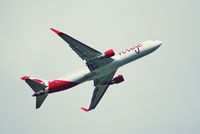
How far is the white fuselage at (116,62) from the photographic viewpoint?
110 metres

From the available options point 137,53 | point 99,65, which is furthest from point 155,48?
point 99,65

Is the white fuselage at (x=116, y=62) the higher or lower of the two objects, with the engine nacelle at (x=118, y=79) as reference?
higher

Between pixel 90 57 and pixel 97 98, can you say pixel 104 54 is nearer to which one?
pixel 90 57

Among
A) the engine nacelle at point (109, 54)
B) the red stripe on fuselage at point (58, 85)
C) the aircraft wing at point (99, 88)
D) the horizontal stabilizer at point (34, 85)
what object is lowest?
the aircraft wing at point (99, 88)

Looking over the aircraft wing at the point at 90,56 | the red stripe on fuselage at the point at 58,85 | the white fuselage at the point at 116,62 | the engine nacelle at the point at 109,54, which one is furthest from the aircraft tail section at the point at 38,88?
the engine nacelle at the point at 109,54

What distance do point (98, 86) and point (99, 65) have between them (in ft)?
38.1

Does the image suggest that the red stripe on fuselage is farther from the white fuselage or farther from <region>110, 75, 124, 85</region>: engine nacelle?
<region>110, 75, 124, 85</region>: engine nacelle

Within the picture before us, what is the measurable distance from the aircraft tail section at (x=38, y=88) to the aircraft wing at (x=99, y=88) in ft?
44.8

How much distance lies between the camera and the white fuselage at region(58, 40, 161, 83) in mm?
109750

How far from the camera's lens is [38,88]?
357 ft

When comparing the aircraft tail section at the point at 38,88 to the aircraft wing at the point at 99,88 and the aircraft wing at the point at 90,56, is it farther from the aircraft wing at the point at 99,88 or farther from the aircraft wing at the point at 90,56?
the aircraft wing at the point at 99,88

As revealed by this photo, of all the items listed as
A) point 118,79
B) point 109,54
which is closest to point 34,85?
point 109,54

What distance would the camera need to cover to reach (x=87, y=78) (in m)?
111

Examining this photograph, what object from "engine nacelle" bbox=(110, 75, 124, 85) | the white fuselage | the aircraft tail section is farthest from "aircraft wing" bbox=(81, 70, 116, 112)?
the aircraft tail section
